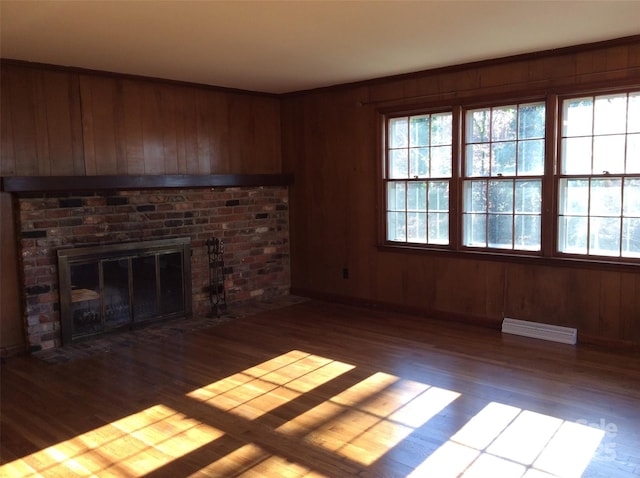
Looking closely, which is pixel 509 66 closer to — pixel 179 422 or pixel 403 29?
pixel 403 29

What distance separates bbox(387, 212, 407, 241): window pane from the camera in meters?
5.70

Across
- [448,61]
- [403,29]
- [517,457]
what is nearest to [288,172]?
[448,61]

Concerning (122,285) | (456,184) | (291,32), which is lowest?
(122,285)

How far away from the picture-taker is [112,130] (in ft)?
16.6

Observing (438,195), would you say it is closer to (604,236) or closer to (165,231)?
(604,236)

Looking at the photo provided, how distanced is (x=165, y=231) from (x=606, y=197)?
397cm

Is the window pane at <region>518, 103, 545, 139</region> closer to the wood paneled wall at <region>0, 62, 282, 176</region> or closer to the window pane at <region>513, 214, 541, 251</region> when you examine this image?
the window pane at <region>513, 214, 541, 251</region>

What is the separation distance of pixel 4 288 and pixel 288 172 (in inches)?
127

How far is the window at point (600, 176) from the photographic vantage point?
4.32 metres

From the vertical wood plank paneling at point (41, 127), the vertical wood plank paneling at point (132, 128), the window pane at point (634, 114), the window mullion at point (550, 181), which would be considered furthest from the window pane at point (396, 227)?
the vertical wood plank paneling at point (41, 127)

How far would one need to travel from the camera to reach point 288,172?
21.6ft

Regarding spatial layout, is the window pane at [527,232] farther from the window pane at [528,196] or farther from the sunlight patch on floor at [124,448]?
Answer: the sunlight patch on floor at [124,448]

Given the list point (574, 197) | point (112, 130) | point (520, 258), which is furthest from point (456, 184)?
point (112, 130)

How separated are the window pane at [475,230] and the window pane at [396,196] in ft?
2.31
